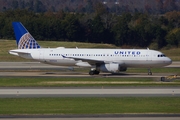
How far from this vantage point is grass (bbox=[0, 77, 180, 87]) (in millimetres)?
46406

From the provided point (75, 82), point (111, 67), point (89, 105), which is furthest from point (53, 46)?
point (89, 105)

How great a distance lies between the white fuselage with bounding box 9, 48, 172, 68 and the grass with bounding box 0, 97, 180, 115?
21.4 meters

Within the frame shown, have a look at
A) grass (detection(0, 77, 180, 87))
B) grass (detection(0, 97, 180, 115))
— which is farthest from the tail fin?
grass (detection(0, 97, 180, 115))

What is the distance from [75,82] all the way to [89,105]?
1439 centimetres

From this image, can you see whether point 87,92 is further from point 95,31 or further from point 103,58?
point 95,31

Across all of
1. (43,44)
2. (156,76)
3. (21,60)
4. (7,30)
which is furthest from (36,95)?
(7,30)

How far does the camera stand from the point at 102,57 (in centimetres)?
5897

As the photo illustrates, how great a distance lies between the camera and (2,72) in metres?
60.1

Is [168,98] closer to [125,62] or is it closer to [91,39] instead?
[125,62]

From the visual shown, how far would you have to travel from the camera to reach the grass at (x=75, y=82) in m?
46.4

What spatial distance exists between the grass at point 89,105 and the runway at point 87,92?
210 centimetres

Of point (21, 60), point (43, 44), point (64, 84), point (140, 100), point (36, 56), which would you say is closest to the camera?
point (140, 100)

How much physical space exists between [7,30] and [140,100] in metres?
85.2

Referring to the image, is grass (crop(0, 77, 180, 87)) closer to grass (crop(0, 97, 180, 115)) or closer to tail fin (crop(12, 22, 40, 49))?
grass (crop(0, 97, 180, 115))
